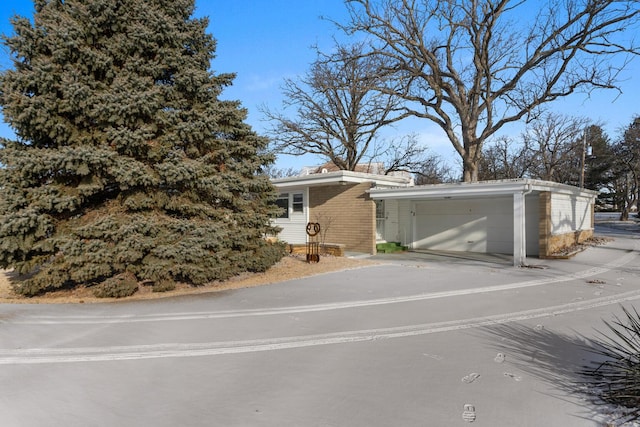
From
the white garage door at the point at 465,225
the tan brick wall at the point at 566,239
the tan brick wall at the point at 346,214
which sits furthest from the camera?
the tan brick wall at the point at 346,214

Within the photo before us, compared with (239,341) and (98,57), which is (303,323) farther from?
(98,57)

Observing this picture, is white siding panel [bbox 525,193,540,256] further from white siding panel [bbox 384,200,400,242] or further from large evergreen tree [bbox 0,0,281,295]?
large evergreen tree [bbox 0,0,281,295]

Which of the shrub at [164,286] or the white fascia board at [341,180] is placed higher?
the white fascia board at [341,180]

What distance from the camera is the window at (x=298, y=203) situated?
17375 mm

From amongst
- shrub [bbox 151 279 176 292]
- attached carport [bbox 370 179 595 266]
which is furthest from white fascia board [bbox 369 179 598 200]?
shrub [bbox 151 279 176 292]

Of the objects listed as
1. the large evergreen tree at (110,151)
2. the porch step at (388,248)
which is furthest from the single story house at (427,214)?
the large evergreen tree at (110,151)

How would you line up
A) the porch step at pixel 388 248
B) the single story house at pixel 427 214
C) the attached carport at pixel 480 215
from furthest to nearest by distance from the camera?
the porch step at pixel 388 248 < the single story house at pixel 427 214 < the attached carport at pixel 480 215

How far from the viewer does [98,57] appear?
797 centimetres

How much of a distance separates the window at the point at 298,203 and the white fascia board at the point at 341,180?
69cm

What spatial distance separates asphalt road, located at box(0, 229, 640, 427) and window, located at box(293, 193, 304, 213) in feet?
30.7

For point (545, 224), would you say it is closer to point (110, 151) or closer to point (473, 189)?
point (473, 189)

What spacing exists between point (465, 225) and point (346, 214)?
15.0 ft

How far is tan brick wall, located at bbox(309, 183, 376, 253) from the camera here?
49.0ft

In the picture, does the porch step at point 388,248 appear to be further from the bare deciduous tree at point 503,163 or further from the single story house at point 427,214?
the bare deciduous tree at point 503,163
